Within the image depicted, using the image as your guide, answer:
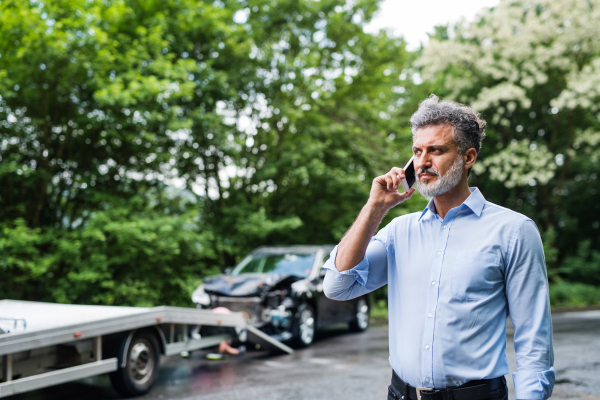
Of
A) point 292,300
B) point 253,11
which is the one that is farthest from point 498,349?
point 253,11

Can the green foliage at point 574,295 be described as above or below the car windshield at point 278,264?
below

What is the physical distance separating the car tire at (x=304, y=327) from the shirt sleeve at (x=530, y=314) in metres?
7.40

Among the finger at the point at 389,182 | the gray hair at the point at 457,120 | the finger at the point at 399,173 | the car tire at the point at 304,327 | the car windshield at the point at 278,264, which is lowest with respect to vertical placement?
the car tire at the point at 304,327

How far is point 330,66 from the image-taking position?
→ 16234mm

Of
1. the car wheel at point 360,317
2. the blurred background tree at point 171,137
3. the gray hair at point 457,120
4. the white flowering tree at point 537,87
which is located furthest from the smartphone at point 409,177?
the white flowering tree at point 537,87

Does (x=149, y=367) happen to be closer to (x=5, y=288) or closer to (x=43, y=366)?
(x=43, y=366)

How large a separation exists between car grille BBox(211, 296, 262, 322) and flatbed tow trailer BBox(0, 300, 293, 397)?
123 cm

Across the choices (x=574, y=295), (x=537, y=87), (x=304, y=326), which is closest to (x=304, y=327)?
(x=304, y=326)

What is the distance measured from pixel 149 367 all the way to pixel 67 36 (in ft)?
20.9

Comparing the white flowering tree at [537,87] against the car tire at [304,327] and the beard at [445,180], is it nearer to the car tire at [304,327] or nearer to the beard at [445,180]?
the car tire at [304,327]

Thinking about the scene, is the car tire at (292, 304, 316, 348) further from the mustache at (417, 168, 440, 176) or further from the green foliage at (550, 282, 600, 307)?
the green foliage at (550, 282, 600, 307)

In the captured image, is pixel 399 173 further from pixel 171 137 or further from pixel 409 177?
pixel 171 137

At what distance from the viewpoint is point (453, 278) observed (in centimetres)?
215

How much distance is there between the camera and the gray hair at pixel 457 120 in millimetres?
2277
